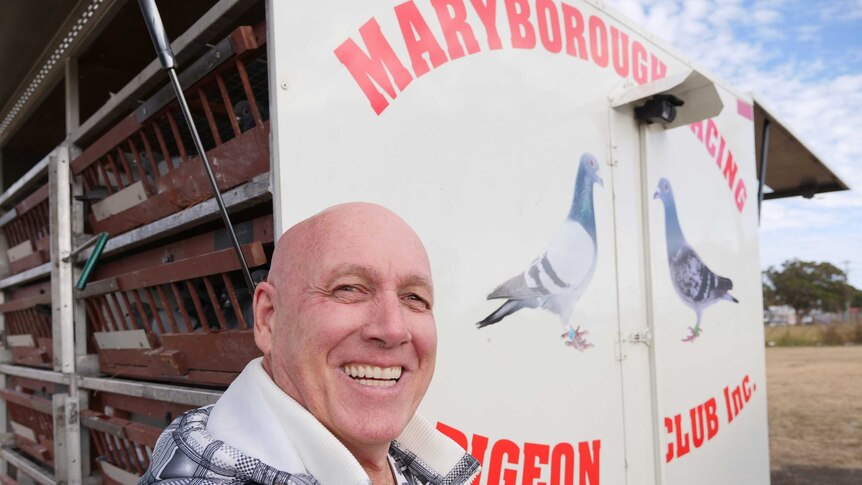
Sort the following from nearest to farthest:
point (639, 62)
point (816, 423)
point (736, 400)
Result: point (639, 62) < point (736, 400) < point (816, 423)

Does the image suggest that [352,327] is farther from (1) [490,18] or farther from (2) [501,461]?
(1) [490,18]

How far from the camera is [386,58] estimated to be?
5.92 ft

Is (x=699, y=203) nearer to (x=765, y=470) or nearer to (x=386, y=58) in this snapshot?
(x=765, y=470)

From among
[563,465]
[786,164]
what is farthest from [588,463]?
[786,164]

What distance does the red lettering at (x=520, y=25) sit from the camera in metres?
2.16

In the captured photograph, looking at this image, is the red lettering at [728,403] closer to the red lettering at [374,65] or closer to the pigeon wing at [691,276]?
the pigeon wing at [691,276]

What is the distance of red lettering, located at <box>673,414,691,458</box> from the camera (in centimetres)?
268

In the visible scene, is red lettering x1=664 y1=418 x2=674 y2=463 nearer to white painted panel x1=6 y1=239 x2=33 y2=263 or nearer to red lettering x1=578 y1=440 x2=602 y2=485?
red lettering x1=578 y1=440 x2=602 y2=485

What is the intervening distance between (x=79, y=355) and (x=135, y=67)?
1389mm

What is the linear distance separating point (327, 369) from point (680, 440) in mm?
2113

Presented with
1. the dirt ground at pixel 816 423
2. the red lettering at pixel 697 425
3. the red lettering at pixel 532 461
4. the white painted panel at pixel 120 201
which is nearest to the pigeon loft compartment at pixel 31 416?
the white painted panel at pixel 120 201

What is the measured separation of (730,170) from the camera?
3.38 meters

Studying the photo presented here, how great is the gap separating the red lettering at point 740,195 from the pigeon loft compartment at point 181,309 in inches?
106

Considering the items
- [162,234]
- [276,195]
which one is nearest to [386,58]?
[276,195]
